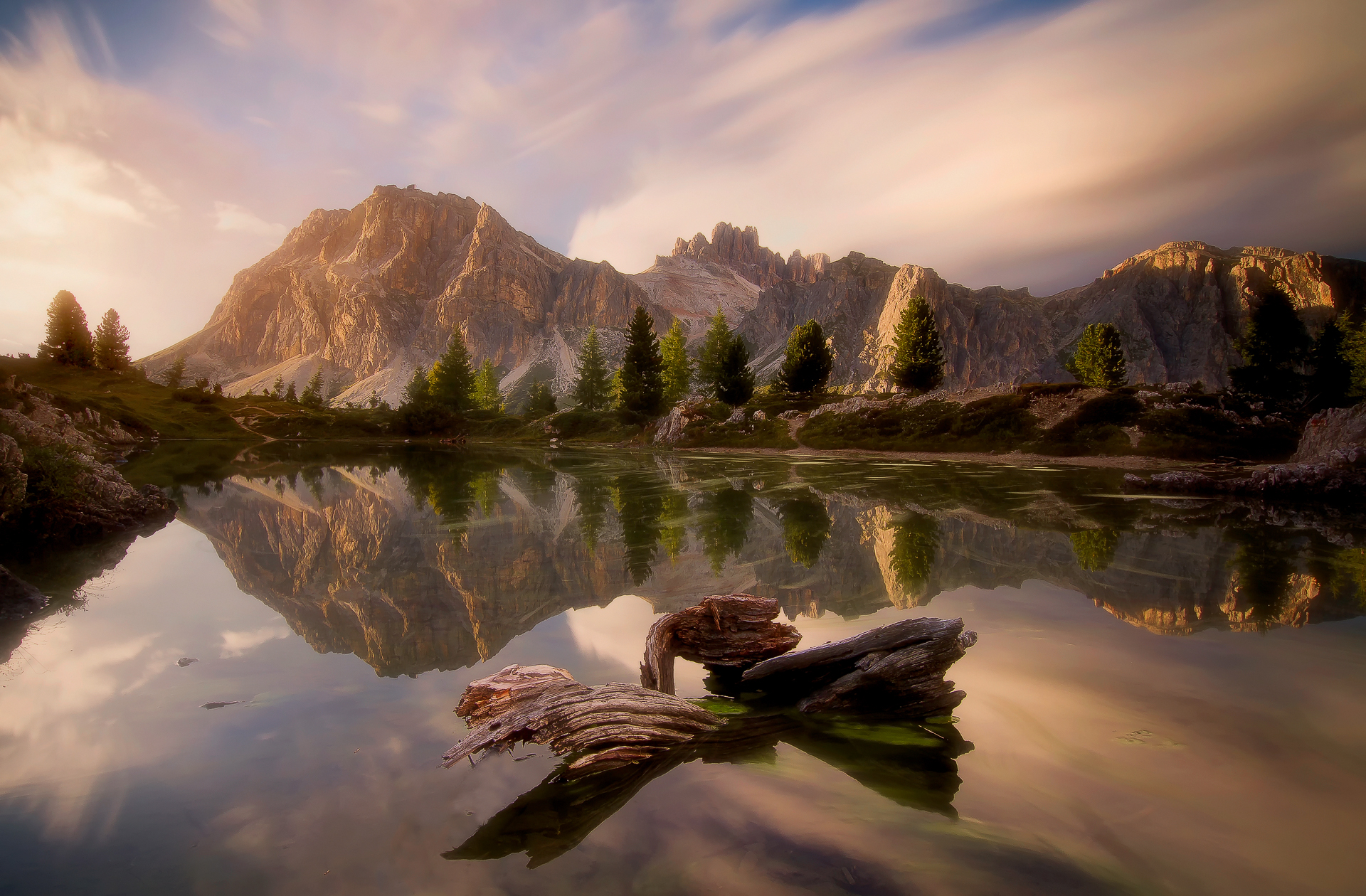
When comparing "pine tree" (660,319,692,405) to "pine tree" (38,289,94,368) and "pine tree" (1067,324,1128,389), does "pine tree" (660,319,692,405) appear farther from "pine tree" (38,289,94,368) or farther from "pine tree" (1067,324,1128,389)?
"pine tree" (38,289,94,368)

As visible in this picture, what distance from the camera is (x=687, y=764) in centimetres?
Answer: 498

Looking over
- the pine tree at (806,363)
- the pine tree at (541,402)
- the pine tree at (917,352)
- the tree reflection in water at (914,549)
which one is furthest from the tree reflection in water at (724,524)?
the pine tree at (541,402)

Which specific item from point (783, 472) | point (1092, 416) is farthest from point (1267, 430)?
point (783, 472)

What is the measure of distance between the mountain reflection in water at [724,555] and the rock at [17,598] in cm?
259

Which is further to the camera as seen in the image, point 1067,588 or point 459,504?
point 459,504

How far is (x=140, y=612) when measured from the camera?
916cm

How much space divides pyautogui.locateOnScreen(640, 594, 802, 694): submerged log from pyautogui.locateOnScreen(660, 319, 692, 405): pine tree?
8122cm

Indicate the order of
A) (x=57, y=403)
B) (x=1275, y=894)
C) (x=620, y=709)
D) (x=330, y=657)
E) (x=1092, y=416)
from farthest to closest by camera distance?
(x=57, y=403), (x=1092, y=416), (x=330, y=657), (x=620, y=709), (x=1275, y=894)

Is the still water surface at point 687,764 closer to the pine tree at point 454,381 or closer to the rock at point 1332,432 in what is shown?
the rock at point 1332,432

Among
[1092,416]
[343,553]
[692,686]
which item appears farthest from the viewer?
[1092,416]

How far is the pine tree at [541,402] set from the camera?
95.9 metres

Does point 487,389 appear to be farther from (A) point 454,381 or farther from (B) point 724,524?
(B) point 724,524

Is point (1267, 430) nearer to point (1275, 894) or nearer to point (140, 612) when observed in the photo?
point (1275, 894)

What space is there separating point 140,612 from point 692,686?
9.02m
